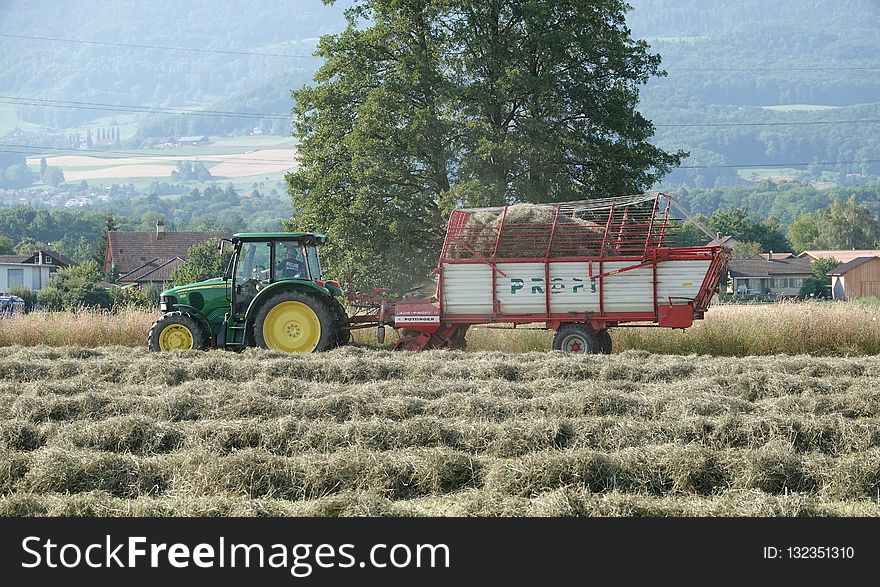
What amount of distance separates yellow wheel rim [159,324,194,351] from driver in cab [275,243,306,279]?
1668 millimetres

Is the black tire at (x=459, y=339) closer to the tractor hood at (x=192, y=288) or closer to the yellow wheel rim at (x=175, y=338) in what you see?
the tractor hood at (x=192, y=288)

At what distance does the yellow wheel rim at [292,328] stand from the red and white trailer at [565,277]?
3.75 ft

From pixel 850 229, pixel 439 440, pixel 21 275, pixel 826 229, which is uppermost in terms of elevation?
pixel 826 229

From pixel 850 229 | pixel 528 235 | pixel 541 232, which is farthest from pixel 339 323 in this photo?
pixel 850 229

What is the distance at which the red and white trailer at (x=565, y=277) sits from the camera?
51.1 feet

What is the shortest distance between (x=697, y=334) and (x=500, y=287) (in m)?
4.35

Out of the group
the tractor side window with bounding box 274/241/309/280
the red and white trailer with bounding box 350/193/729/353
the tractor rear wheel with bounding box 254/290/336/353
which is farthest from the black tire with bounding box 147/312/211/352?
the red and white trailer with bounding box 350/193/729/353

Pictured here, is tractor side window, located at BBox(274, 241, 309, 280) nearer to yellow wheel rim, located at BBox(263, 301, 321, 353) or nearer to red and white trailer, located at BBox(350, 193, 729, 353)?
yellow wheel rim, located at BBox(263, 301, 321, 353)

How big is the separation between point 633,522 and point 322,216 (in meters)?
21.3

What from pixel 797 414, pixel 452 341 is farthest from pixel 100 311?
pixel 797 414

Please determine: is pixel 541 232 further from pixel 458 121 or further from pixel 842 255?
pixel 842 255

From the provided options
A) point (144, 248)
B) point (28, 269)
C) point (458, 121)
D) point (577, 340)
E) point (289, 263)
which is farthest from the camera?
point (144, 248)

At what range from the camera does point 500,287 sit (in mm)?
16016

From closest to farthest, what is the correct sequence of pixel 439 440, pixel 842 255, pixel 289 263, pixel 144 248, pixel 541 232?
pixel 439 440 < pixel 289 263 < pixel 541 232 < pixel 144 248 < pixel 842 255
